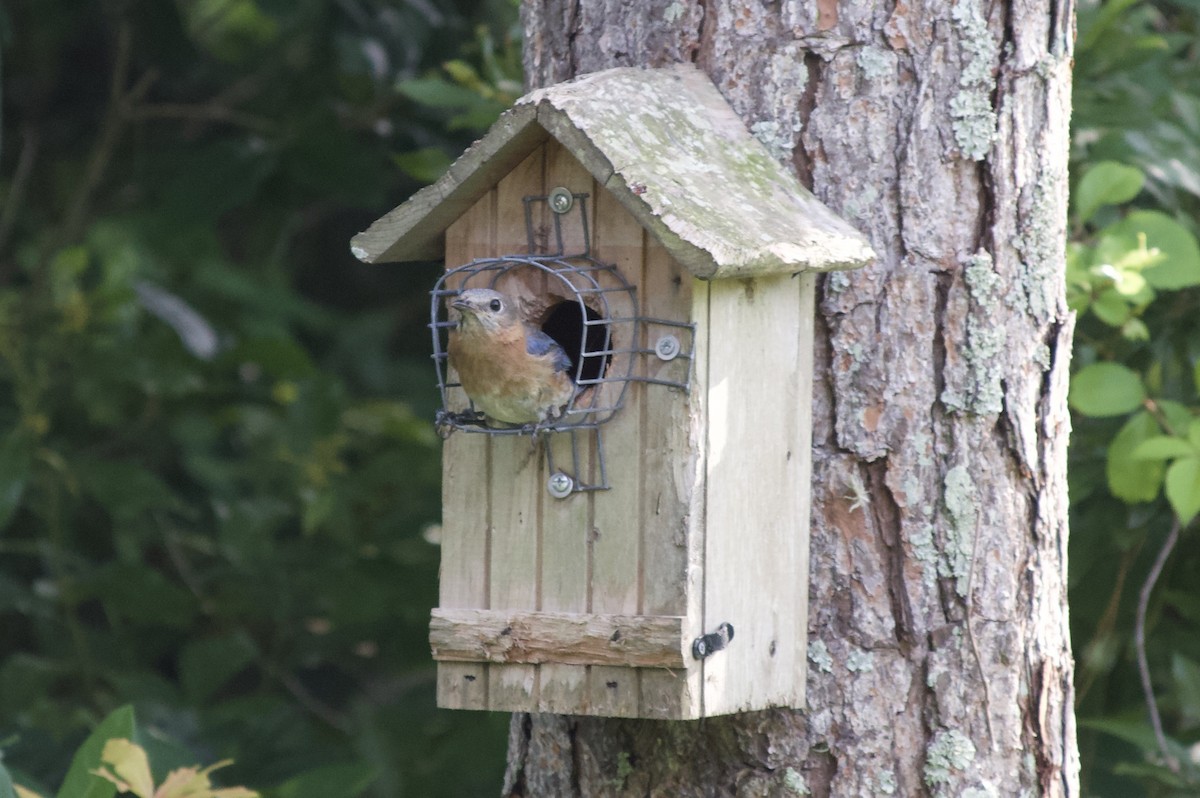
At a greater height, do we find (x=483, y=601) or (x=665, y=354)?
(x=665, y=354)

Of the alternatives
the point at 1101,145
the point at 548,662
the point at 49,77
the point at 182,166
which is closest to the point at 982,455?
the point at 548,662

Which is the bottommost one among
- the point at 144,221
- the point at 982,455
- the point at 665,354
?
the point at 982,455

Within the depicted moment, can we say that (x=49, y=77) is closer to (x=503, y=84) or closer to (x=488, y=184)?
(x=503, y=84)

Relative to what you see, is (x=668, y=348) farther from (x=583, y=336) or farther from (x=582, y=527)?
(x=582, y=527)

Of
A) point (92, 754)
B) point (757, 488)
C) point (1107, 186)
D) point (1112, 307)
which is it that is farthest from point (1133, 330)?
point (92, 754)

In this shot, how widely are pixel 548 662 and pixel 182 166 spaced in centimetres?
269

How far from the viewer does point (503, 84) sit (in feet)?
10.6

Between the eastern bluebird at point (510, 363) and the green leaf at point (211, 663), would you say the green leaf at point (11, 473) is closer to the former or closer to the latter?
the green leaf at point (211, 663)

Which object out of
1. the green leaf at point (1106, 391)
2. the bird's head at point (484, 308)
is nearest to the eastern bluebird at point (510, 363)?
the bird's head at point (484, 308)

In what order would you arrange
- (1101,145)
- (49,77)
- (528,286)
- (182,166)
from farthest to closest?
(49,77) → (182,166) → (1101,145) → (528,286)

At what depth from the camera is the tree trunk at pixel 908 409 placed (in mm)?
2287

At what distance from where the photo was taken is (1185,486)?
8.89 ft

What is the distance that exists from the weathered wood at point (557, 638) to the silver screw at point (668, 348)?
1.24 feet

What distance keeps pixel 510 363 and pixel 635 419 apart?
0.20 m
